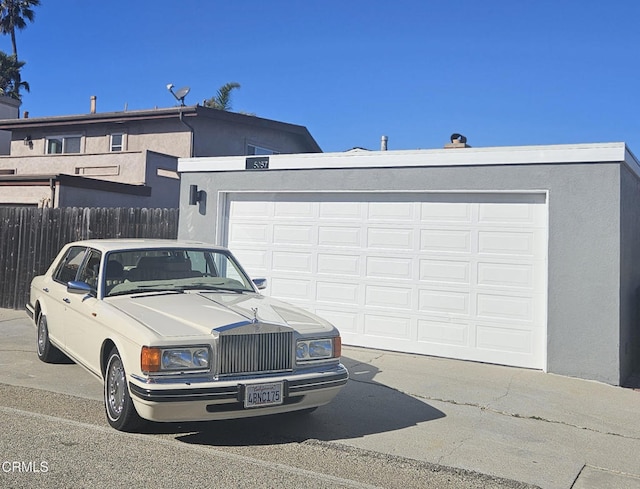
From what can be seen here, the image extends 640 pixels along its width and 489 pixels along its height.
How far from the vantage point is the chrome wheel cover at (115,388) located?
4996 mm

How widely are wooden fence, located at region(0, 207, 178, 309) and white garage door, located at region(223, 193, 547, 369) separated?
2093 mm

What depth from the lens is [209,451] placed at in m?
4.64

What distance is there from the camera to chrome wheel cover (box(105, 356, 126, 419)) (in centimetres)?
500

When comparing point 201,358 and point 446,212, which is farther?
point 446,212

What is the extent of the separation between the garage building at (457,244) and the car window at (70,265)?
3.31m

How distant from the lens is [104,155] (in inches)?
736

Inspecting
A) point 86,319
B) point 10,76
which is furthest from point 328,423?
point 10,76

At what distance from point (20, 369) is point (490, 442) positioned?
5.56 meters

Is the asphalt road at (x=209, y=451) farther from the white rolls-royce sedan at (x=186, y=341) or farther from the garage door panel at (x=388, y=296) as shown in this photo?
the garage door panel at (x=388, y=296)

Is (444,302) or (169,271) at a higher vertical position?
(169,271)

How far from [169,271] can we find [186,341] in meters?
1.80

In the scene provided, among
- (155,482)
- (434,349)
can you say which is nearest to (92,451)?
(155,482)

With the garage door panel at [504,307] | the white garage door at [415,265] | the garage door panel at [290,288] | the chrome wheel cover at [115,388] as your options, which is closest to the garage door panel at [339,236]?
the white garage door at [415,265]

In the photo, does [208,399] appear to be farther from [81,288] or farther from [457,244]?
[457,244]
